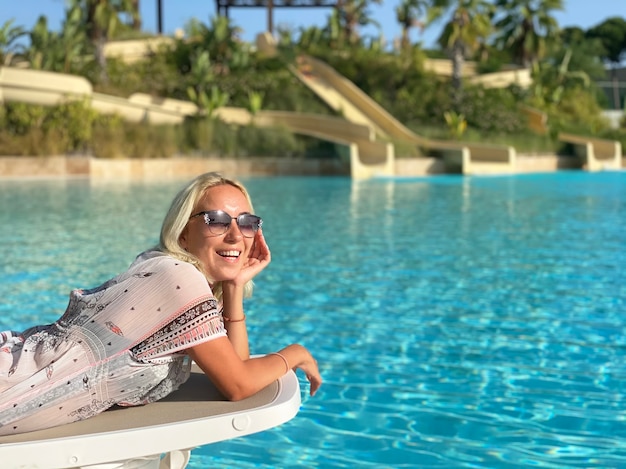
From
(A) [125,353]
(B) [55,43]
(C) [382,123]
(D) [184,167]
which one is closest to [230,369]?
(A) [125,353]

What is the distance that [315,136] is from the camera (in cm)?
2845

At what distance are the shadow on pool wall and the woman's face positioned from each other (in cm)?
2323

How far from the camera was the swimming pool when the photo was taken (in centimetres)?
354

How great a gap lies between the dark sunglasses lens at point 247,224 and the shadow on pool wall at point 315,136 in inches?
915

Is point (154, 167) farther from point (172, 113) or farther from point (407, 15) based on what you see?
point (407, 15)

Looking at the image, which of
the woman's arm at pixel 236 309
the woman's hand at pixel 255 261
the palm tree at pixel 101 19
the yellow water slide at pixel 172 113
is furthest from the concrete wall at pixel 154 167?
the woman's arm at pixel 236 309

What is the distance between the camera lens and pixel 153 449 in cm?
197

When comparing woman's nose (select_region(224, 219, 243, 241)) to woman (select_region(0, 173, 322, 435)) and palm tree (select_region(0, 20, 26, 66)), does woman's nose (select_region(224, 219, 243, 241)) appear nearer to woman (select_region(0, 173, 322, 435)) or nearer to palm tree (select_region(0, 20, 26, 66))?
woman (select_region(0, 173, 322, 435))

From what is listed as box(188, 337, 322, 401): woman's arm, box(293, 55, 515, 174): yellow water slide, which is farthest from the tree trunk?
box(188, 337, 322, 401): woman's arm

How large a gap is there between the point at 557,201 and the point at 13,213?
10.0m

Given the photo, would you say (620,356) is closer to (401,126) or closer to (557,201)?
(557,201)

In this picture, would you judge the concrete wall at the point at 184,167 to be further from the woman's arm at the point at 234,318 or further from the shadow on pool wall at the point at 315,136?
the woman's arm at the point at 234,318

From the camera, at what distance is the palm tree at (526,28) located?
1543 inches

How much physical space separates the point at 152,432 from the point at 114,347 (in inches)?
11.5
